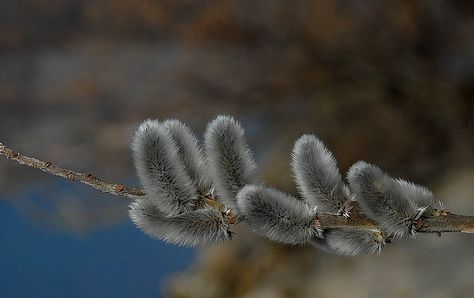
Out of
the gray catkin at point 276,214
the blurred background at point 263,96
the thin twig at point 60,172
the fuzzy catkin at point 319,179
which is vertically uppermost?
the blurred background at point 263,96

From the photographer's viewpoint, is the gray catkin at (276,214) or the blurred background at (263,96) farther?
the blurred background at (263,96)

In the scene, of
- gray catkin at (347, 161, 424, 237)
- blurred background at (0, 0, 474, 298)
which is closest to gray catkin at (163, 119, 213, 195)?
gray catkin at (347, 161, 424, 237)

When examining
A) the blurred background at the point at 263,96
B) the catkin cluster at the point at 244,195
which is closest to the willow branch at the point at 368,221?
the catkin cluster at the point at 244,195

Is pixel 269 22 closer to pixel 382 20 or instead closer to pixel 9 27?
pixel 382 20

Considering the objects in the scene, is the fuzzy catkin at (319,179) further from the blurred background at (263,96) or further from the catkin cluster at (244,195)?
the blurred background at (263,96)

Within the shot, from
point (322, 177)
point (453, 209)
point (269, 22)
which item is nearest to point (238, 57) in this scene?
point (269, 22)

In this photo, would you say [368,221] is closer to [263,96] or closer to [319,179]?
[319,179]

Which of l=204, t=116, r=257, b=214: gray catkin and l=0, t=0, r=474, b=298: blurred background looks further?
l=0, t=0, r=474, b=298: blurred background

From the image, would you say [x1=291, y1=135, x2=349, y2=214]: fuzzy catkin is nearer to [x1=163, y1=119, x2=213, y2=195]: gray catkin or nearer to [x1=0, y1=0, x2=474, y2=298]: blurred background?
[x1=163, y1=119, x2=213, y2=195]: gray catkin
